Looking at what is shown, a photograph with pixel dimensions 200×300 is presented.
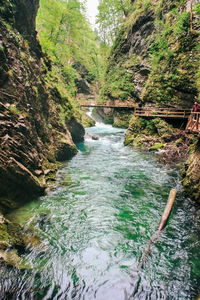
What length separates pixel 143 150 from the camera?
14172 millimetres

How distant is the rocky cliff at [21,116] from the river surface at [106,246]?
2.80ft

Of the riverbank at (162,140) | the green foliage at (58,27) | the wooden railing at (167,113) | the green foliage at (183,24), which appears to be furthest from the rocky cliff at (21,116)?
the green foliage at (183,24)

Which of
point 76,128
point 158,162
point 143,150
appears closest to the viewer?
point 158,162

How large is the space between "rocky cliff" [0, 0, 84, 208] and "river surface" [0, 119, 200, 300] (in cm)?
85

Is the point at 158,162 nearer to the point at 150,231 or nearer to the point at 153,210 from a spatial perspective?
the point at 153,210

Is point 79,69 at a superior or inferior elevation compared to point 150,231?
superior

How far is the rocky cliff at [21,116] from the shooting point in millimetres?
5137

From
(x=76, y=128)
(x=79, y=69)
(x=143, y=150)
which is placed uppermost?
(x=79, y=69)

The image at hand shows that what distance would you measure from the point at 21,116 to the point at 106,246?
5.36 m

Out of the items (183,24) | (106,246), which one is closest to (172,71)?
(183,24)

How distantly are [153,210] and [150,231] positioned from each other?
1.08m

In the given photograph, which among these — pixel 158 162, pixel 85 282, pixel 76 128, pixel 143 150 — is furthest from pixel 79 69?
pixel 85 282

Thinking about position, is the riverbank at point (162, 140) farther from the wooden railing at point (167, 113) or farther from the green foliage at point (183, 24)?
the green foliage at point (183, 24)

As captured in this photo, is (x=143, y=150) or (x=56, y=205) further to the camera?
(x=143, y=150)
